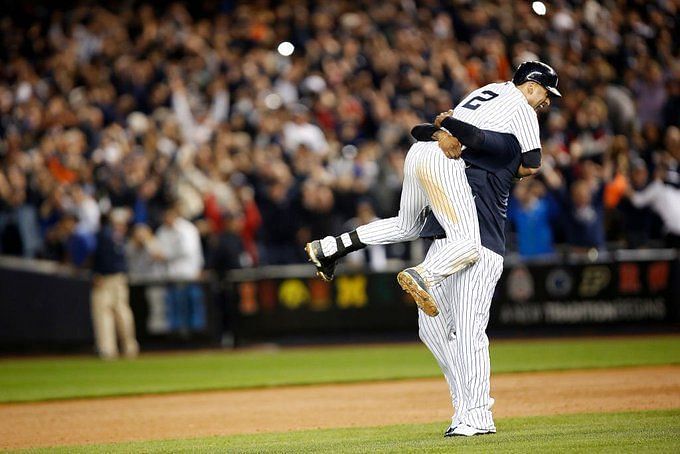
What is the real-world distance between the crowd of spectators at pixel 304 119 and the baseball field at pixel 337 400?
1936 mm

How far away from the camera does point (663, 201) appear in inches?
651

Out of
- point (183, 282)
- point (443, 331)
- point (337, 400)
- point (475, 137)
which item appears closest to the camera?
point (475, 137)

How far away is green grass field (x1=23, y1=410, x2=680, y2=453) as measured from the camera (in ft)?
21.8

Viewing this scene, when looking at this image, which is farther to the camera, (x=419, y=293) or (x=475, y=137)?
(x=475, y=137)

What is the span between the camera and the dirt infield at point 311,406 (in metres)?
9.21

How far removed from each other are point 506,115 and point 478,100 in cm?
24

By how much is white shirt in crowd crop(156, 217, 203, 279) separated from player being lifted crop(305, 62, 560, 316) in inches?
420

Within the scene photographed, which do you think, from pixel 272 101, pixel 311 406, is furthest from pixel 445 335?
pixel 272 101

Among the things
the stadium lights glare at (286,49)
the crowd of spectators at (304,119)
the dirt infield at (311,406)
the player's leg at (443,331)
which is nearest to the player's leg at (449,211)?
the player's leg at (443,331)

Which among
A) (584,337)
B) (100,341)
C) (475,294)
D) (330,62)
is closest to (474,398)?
(475,294)

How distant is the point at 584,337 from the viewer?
17.4 metres

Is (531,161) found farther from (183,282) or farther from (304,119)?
(304,119)

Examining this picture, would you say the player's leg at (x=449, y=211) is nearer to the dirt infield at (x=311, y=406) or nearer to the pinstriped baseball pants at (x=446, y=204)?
the pinstriped baseball pants at (x=446, y=204)

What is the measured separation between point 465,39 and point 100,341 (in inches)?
315
